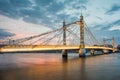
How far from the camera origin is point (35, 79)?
1198 inches

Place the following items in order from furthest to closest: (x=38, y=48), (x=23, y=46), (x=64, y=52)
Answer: (x=64, y=52), (x=38, y=48), (x=23, y=46)

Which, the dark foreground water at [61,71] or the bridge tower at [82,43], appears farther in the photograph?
the bridge tower at [82,43]

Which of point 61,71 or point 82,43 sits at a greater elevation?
point 82,43

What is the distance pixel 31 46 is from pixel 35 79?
73.0ft

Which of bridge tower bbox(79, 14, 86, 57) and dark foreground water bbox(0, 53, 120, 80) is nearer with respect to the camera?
dark foreground water bbox(0, 53, 120, 80)

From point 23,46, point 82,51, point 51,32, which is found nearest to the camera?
point 23,46

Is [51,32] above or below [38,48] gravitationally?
above

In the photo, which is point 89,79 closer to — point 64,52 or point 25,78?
point 25,78

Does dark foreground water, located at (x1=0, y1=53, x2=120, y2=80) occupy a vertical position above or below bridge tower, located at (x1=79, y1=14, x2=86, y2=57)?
below

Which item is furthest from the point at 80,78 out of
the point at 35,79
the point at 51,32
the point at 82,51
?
the point at 82,51

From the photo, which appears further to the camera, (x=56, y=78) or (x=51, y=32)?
(x=51, y=32)

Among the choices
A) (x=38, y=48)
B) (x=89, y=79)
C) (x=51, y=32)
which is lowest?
(x=89, y=79)

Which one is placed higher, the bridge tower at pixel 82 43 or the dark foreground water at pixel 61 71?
the bridge tower at pixel 82 43

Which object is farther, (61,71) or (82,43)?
(82,43)
